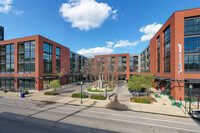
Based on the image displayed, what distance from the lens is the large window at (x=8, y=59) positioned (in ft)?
97.1

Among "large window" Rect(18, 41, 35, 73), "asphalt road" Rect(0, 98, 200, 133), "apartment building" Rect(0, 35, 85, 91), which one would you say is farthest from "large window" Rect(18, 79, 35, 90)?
"asphalt road" Rect(0, 98, 200, 133)

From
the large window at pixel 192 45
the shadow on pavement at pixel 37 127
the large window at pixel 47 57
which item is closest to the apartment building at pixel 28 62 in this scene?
the large window at pixel 47 57

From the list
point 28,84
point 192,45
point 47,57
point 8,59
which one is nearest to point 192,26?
point 192,45

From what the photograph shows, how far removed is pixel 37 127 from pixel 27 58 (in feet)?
88.7

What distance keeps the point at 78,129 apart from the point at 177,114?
41.5ft

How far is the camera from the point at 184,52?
57.9ft

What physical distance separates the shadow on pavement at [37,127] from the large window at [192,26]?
23.5 metres

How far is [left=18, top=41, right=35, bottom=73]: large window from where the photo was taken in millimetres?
27125

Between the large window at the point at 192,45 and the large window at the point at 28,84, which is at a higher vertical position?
→ the large window at the point at 192,45

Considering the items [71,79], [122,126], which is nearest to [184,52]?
[122,126]

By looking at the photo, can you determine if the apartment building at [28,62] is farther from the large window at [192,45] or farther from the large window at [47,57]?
the large window at [192,45]

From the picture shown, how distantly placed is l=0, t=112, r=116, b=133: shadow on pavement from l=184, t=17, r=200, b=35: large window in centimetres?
2351

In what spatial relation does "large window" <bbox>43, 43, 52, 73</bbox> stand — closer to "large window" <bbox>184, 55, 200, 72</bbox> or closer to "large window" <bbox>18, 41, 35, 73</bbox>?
"large window" <bbox>18, 41, 35, 73</bbox>

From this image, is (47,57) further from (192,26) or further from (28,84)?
(192,26)
